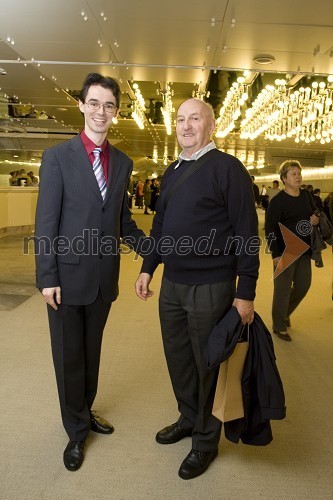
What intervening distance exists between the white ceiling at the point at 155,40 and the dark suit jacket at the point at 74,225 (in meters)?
4.62

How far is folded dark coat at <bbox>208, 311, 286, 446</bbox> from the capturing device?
206 centimetres

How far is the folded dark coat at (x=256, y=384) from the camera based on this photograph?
2.06 meters

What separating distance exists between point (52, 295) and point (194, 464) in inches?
42.8

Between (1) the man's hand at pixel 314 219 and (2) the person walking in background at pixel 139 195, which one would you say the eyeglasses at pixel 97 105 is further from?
(2) the person walking in background at pixel 139 195

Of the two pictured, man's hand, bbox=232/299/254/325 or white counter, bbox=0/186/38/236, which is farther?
white counter, bbox=0/186/38/236

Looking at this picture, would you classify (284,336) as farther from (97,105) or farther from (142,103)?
(142,103)

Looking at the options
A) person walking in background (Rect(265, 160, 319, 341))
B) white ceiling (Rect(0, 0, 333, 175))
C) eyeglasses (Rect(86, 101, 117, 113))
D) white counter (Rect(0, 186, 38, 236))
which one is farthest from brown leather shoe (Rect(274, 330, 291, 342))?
white counter (Rect(0, 186, 38, 236))

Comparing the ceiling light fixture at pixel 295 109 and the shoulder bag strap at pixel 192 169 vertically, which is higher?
the ceiling light fixture at pixel 295 109

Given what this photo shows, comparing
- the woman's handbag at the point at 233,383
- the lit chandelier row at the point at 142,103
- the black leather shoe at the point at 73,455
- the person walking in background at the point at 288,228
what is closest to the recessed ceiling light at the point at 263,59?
the lit chandelier row at the point at 142,103

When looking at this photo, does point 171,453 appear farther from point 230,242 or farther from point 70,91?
point 70,91

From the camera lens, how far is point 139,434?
257 cm

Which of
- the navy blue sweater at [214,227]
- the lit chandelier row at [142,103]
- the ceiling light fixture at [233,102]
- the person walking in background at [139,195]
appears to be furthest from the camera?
the person walking in background at [139,195]

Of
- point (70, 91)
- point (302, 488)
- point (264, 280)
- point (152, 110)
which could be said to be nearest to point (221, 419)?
point (302, 488)

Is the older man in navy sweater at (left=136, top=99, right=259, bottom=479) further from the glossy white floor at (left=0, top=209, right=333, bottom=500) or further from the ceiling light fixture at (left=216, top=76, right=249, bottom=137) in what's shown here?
the ceiling light fixture at (left=216, top=76, right=249, bottom=137)
